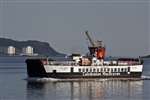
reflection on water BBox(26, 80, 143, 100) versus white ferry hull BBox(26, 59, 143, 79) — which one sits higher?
white ferry hull BBox(26, 59, 143, 79)

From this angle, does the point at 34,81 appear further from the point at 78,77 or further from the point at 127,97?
the point at 127,97

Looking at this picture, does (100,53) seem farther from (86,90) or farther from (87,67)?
(86,90)

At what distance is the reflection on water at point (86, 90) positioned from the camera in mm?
105312

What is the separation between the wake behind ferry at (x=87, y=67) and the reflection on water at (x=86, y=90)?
2.29 m

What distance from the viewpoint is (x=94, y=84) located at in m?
131

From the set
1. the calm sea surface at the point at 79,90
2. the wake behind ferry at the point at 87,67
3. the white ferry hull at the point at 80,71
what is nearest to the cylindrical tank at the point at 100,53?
the wake behind ferry at the point at 87,67

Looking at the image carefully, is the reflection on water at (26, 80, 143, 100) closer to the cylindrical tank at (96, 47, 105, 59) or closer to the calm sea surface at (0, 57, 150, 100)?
the calm sea surface at (0, 57, 150, 100)

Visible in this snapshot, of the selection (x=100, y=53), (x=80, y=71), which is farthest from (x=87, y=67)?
(x=100, y=53)

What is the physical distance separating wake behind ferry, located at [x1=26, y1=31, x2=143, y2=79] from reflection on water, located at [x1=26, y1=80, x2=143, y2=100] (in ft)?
7.52

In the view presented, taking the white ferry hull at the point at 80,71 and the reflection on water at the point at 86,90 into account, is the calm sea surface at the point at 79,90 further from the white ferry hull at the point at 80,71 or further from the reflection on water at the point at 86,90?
the white ferry hull at the point at 80,71

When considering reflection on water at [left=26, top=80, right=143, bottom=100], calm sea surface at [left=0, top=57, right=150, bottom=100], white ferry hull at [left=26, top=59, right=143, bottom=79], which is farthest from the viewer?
white ferry hull at [left=26, top=59, right=143, bottom=79]

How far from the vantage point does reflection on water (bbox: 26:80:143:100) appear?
105 meters

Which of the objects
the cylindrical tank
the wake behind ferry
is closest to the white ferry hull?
the wake behind ferry

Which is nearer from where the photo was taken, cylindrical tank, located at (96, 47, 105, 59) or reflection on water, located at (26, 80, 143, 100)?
reflection on water, located at (26, 80, 143, 100)
